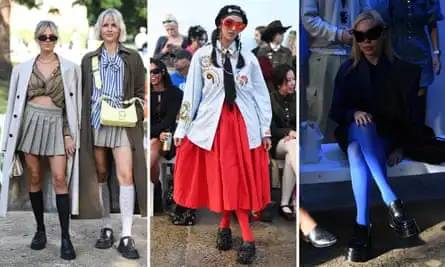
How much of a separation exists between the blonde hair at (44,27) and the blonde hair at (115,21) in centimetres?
28

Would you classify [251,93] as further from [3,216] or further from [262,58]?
[3,216]

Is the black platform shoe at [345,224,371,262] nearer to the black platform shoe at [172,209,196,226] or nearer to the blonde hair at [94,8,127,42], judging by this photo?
the black platform shoe at [172,209,196,226]

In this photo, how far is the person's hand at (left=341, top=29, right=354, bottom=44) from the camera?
4.08 metres

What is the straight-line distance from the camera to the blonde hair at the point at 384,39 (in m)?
4.08

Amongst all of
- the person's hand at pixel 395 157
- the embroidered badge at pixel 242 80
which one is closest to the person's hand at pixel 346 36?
the embroidered badge at pixel 242 80

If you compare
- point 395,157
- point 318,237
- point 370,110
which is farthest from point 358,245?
point 370,110

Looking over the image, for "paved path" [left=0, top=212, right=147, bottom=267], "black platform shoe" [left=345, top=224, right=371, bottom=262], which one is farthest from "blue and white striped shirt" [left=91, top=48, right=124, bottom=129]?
"black platform shoe" [left=345, top=224, right=371, bottom=262]

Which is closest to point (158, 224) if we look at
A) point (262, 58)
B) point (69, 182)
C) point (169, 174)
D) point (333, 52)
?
point (169, 174)

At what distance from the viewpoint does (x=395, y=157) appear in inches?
166

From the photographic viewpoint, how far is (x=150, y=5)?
3.85 meters

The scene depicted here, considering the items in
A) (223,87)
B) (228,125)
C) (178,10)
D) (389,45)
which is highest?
(178,10)

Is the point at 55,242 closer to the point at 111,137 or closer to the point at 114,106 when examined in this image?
Answer: the point at 111,137

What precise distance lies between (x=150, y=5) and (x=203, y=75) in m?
0.61

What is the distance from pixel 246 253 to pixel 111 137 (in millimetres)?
1274
